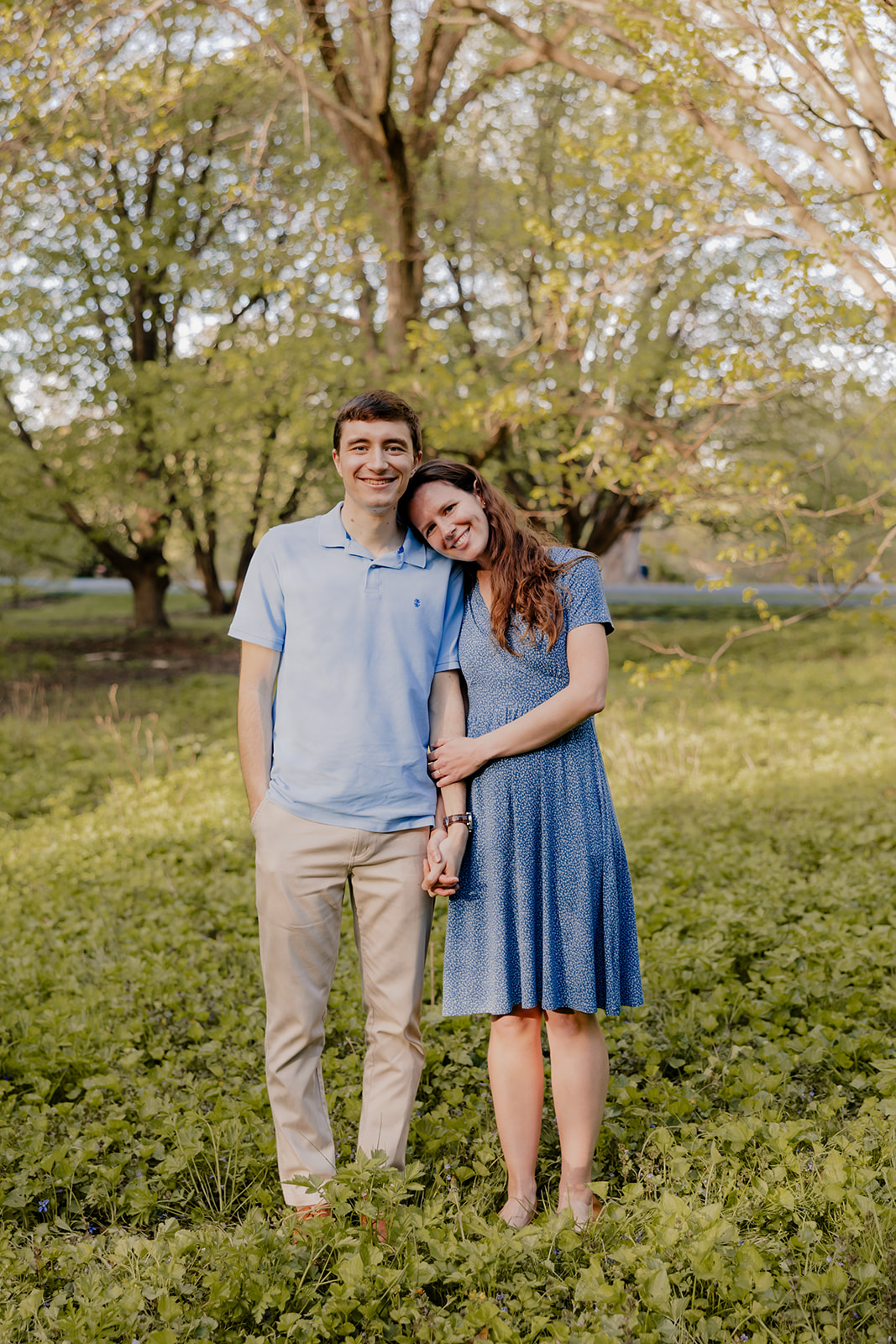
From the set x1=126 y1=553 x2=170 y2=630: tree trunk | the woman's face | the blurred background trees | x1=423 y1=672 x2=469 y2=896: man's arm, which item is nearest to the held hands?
x1=423 y1=672 x2=469 y2=896: man's arm

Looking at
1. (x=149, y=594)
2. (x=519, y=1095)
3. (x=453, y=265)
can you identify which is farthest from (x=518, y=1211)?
(x=149, y=594)

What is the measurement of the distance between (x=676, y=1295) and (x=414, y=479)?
212 centimetres

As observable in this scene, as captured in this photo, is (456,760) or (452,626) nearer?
(456,760)

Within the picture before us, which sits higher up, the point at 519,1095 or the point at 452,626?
the point at 452,626

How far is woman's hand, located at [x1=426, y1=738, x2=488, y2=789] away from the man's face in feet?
2.15

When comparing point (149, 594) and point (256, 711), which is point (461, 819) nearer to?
point (256, 711)

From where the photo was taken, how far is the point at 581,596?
2828 mm

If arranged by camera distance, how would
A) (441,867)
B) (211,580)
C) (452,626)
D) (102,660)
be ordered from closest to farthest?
(441,867), (452,626), (102,660), (211,580)

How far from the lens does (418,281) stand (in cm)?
1009

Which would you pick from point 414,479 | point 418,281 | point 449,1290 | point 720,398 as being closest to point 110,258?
point 418,281

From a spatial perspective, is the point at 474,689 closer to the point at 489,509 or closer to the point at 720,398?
the point at 489,509

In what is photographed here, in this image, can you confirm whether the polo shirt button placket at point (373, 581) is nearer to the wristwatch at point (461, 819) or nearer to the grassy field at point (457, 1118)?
the wristwatch at point (461, 819)

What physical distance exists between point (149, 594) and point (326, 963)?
18.7 metres

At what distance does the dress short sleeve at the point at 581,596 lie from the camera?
282 centimetres
